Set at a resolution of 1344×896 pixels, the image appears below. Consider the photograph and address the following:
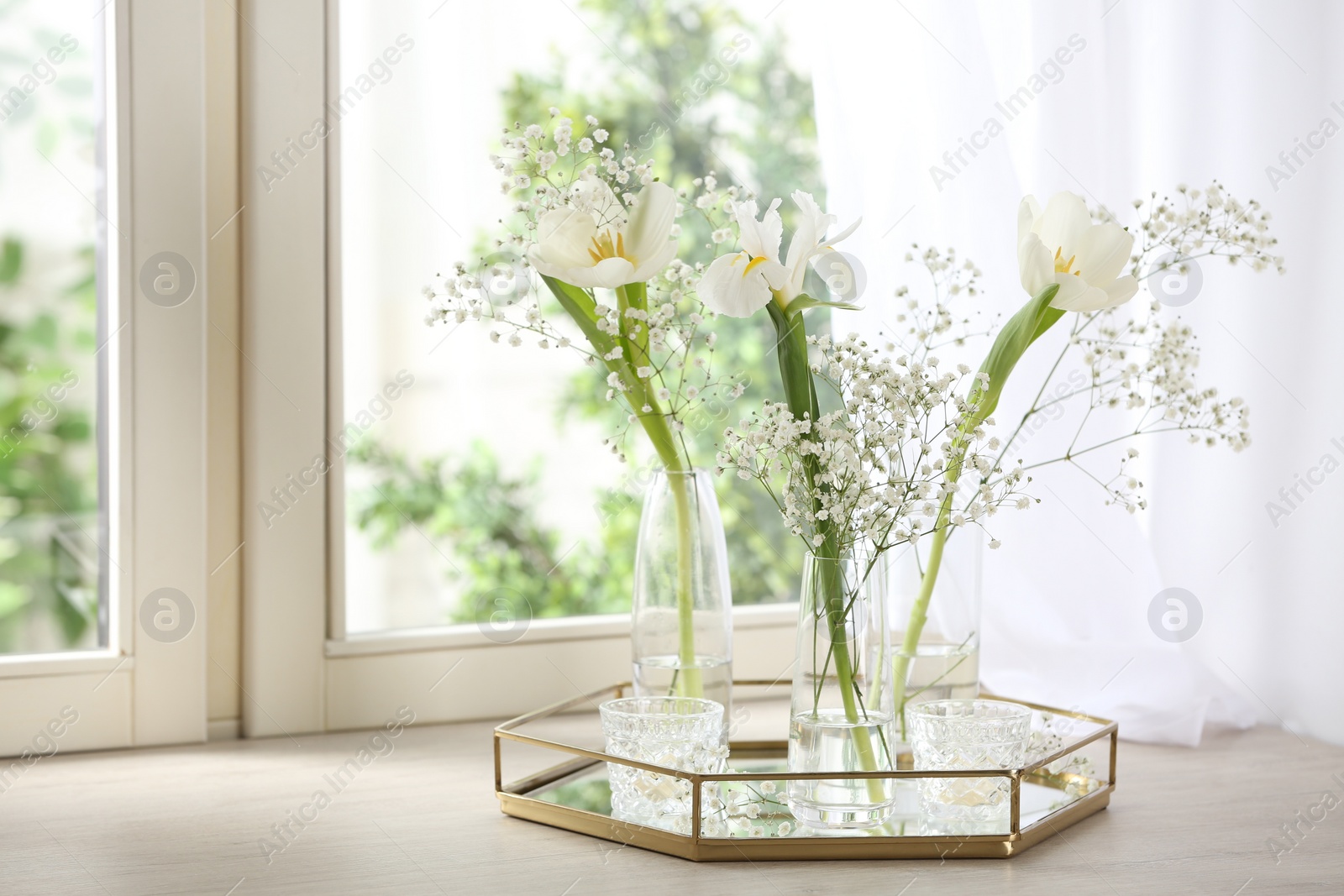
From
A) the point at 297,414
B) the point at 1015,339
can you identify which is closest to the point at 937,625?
the point at 1015,339

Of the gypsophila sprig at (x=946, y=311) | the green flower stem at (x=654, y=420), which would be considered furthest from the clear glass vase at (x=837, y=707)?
the gypsophila sprig at (x=946, y=311)

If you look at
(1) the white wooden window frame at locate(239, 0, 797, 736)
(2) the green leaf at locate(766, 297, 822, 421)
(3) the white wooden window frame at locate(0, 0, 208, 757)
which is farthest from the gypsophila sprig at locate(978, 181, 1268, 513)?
(3) the white wooden window frame at locate(0, 0, 208, 757)

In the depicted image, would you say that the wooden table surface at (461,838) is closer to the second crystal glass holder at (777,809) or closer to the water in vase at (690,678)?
the second crystal glass holder at (777,809)

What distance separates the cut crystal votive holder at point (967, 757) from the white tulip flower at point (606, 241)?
0.41 m

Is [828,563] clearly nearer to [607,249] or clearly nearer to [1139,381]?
[607,249]

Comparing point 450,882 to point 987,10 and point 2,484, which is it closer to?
point 2,484

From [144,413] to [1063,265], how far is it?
2.81 feet

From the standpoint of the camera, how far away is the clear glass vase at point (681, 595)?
1021 mm

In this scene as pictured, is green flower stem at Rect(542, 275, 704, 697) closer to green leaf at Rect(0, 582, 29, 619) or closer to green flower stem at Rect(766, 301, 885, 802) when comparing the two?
green flower stem at Rect(766, 301, 885, 802)

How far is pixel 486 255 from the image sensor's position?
4.52 feet

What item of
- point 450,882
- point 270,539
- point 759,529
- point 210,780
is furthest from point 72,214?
point 759,529

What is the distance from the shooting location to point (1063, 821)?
97 cm

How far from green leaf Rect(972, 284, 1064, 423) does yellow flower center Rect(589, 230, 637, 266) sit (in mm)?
290

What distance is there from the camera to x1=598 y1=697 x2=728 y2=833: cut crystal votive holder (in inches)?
37.1
